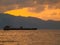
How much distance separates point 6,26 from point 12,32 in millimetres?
25976

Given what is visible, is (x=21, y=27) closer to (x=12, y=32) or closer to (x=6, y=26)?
(x=6, y=26)

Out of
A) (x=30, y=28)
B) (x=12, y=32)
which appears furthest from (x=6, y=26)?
(x=12, y=32)

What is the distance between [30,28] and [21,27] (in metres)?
9.60

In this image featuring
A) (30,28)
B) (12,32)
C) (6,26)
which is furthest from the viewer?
(12,32)

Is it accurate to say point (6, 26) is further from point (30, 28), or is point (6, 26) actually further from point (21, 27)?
point (30, 28)

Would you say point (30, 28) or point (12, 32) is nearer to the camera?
point (30, 28)

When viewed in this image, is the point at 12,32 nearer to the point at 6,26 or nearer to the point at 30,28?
the point at 30,28

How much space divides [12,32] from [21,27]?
23432mm

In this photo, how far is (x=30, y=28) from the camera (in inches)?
4456

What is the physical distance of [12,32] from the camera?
127000 millimetres

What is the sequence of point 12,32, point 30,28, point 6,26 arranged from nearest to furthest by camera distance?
point 6,26
point 30,28
point 12,32

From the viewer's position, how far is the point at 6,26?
101 m

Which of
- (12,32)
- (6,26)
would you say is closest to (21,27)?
(6,26)

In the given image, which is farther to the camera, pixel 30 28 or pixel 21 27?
pixel 30 28
